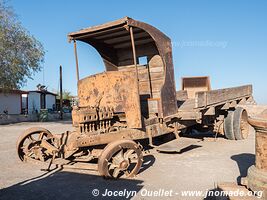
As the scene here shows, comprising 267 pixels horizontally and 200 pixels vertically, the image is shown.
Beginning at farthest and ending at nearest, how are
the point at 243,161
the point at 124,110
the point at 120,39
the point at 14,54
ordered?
the point at 14,54 → the point at 120,39 → the point at 243,161 → the point at 124,110

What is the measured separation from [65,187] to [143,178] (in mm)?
1392

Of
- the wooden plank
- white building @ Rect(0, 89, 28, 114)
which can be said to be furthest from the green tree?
the wooden plank

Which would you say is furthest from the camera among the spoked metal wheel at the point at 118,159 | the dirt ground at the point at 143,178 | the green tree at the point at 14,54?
the green tree at the point at 14,54

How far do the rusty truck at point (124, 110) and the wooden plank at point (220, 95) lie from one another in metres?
0.03

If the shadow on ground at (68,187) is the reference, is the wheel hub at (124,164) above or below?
above

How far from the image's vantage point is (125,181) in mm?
4891

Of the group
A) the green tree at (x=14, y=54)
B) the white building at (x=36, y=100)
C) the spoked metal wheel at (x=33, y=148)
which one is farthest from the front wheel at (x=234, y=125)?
the white building at (x=36, y=100)

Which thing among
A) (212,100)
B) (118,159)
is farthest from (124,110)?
(212,100)

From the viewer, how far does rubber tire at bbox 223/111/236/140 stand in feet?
29.1

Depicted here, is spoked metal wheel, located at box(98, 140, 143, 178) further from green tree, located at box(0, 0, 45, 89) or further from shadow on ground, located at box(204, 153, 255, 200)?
green tree, located at box(0, 0, 45, 89)

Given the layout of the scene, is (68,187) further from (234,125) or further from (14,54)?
(14,54)

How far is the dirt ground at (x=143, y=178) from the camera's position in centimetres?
438

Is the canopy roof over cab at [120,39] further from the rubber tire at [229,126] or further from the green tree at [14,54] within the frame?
the green tree at [14,54]

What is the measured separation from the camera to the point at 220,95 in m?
8.20
